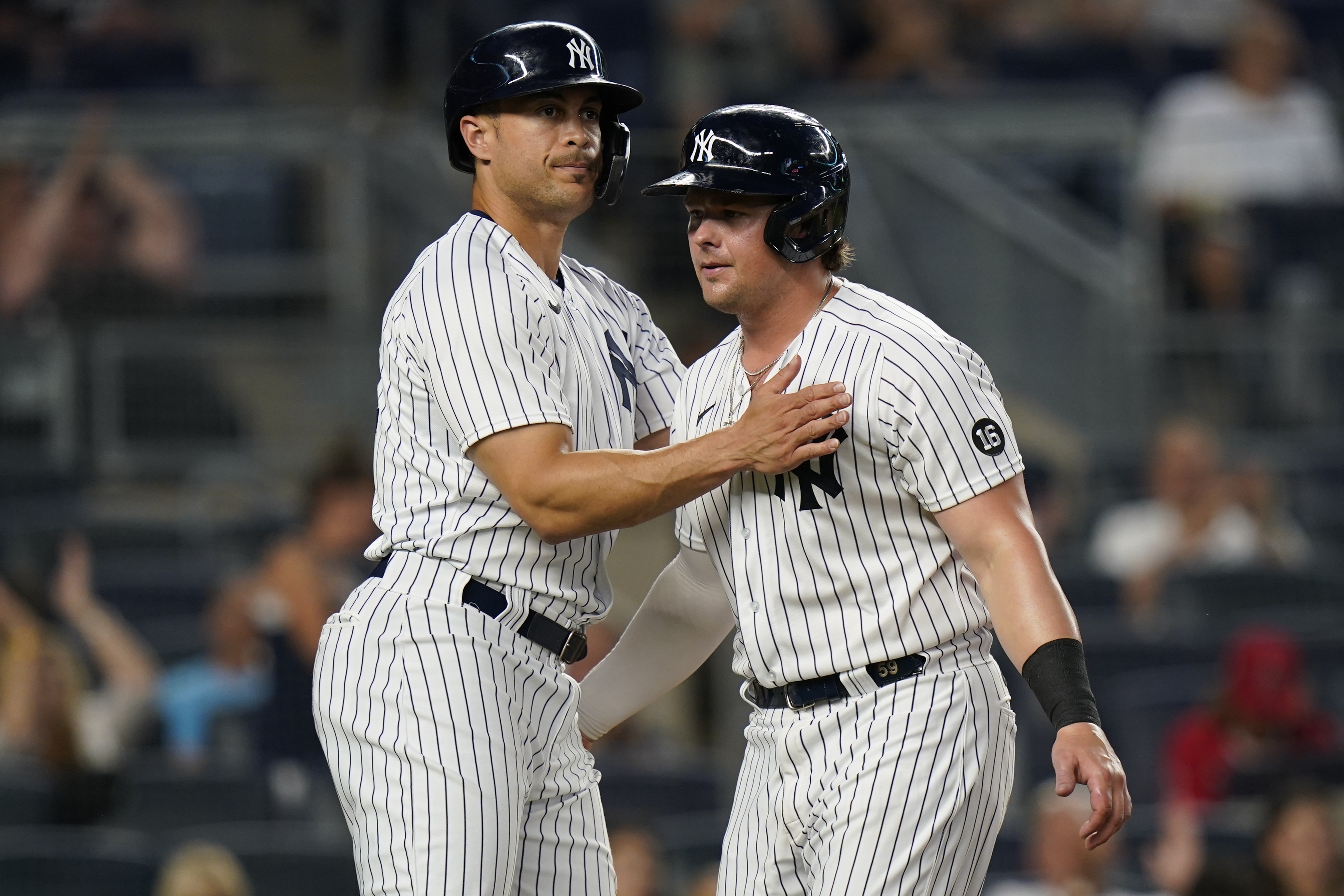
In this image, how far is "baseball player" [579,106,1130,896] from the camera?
267cm

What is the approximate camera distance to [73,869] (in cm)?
541

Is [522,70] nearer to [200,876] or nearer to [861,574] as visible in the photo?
[861,574]

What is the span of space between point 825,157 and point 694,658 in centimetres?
96

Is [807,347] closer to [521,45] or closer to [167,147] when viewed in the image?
[521,45]

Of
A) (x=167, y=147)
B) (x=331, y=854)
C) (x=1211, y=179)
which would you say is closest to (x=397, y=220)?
(x=167, y=147)

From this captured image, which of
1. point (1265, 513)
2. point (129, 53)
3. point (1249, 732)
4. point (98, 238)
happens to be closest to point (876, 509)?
point (1249, 732)

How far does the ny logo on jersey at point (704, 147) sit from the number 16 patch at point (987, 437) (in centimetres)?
58

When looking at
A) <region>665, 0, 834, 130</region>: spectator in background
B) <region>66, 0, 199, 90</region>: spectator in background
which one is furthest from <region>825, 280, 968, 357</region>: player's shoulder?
<region>66, 0, 199, 90</region>: spectator in background

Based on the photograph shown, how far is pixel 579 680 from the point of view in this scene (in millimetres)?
3574

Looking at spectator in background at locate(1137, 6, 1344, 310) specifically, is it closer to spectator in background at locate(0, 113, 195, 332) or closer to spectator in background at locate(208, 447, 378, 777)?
spectator in background at locate(208, 447, 378, 777)

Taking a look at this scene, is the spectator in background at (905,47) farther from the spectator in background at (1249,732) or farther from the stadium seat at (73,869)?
the stadium seat at (73,869)

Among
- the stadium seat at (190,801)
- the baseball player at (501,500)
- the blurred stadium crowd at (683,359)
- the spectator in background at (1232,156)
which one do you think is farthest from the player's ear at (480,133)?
the spectator in background at (1232,156)

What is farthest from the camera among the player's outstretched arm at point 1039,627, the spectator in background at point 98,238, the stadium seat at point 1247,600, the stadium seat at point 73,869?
the spectator in background at point 98,238

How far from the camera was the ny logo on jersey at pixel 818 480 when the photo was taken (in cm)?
276
